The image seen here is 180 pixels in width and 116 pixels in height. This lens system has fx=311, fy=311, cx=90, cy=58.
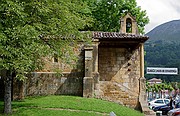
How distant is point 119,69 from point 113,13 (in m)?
15.6

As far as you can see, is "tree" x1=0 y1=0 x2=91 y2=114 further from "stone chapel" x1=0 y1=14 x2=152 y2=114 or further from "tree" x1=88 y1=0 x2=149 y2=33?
"tree" x1=88 y1=0 x2=149 y2=33

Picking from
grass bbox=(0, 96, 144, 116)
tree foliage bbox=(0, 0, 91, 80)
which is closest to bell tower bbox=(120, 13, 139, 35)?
grass bbox=(0, 96, 144, 116)

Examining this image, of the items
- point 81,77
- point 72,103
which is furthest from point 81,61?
point 72,103

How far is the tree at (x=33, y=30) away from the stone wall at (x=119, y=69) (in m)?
6.22

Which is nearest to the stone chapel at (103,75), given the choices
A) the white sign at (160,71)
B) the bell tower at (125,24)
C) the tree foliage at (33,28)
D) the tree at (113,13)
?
the bell tower at (125,24)

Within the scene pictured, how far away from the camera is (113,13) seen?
119ft

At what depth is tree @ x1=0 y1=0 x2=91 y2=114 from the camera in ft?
40.9

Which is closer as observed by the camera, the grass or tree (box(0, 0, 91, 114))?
tree (box(0, 0, 91, 114))

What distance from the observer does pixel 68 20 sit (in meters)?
14.5

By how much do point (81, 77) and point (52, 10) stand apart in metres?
7.13

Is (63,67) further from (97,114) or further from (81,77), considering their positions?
(97,114)

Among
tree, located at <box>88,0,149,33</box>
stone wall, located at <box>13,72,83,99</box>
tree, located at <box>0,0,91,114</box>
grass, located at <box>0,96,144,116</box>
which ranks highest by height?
tree, located at <box>88,0,149,33</box>

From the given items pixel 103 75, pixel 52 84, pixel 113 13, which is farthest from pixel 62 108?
pixel 113 13

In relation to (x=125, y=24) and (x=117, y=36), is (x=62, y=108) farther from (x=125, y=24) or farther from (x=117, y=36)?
(x=125, y=24)
